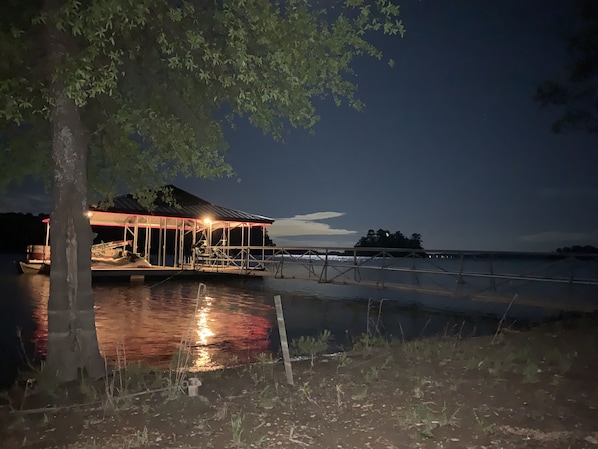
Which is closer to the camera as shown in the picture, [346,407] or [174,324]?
[346,407]

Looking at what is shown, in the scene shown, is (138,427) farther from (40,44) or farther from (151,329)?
(151,329)

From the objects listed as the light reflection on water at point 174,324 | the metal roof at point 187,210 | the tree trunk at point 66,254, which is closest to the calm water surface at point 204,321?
the light reflection on water at point 174,324

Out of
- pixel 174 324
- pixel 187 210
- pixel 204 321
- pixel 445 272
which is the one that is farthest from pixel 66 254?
pixel 187 210

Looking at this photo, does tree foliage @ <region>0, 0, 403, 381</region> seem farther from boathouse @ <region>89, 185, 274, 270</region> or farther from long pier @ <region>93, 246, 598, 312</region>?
boathouse @ <region>89, 185, 274, 270</region>

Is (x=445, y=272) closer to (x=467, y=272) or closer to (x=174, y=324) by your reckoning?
(x=467, y=272)

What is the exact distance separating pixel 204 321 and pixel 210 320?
0.21 metres

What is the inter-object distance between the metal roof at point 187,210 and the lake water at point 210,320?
12.0ft

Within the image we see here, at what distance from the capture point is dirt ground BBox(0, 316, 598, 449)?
3844mm

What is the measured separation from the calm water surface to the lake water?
2cm

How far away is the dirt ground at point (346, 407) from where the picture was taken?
3844 millimetres

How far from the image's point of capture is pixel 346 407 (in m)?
4.52

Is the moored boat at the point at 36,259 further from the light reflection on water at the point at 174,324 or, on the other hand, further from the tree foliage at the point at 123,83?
the tree foliage at the point at 123,83

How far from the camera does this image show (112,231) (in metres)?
63.4

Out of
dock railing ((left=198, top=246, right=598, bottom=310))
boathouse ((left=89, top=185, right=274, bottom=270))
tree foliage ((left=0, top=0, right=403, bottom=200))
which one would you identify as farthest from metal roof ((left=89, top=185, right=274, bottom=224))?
tree foliage ((left=0, top=0, right=403, bottom=200))
